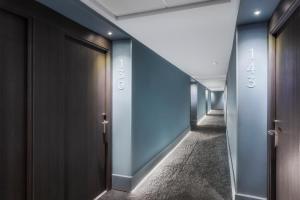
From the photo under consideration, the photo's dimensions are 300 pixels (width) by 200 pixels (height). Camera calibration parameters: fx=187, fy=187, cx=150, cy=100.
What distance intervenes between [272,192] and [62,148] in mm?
2397

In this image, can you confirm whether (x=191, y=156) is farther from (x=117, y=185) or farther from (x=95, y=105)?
(x=95, y=105)

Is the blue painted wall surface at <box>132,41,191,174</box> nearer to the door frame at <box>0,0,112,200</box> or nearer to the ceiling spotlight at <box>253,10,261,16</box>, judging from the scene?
the door frame at <box>0,0,112,200</box>

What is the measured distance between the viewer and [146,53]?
350 centimetres

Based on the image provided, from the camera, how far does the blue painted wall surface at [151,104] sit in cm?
307

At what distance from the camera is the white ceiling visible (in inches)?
74.3

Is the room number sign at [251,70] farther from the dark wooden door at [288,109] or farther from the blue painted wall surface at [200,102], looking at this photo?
the blue painted wall surface at [200,102]

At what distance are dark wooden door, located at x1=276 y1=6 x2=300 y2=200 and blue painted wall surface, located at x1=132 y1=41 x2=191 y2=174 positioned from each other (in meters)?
1.90

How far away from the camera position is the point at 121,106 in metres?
2.90

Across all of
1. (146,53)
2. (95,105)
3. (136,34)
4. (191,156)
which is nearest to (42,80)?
(95,105)

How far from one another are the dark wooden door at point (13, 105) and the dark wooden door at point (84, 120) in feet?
1.69

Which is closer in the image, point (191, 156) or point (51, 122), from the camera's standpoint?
point (51, 122)

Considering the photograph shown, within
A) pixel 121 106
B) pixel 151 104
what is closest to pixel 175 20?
pixel 121 106

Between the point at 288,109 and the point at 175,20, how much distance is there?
1.53 meters

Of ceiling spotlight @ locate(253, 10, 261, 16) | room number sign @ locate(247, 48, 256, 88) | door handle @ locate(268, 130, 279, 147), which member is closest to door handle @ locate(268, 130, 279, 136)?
door handle @ locate(268, 130, 279, 147)
